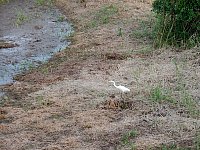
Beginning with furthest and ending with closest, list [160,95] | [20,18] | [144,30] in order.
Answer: [20,18]
[144,30]
[160,95]

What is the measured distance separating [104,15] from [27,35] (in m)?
1.99

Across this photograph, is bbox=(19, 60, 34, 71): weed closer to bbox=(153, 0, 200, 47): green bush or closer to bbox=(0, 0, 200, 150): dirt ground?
bbox=(0, 0, 200, 150): dirt ground

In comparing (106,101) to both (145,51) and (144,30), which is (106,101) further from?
(144,30)

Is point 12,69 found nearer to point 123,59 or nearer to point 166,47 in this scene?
point 123,59

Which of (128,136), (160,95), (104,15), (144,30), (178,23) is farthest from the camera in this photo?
(104,15)

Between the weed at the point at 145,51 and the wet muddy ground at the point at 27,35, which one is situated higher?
the weed at the point at 145,51

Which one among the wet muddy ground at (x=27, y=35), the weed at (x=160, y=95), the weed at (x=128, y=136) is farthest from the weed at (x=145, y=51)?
the weed at (x=128, y=136)

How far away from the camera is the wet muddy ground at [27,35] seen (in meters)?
9.37

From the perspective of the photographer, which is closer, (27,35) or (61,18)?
(27,35)

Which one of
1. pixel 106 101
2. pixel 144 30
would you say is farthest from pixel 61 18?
pixel 106 101

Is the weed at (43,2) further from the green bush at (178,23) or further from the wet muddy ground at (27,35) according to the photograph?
the green bush at (178,23)

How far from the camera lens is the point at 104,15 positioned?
12.0m

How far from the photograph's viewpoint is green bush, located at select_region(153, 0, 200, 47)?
9.04m

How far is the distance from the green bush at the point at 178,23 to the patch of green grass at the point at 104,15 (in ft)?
7.40
